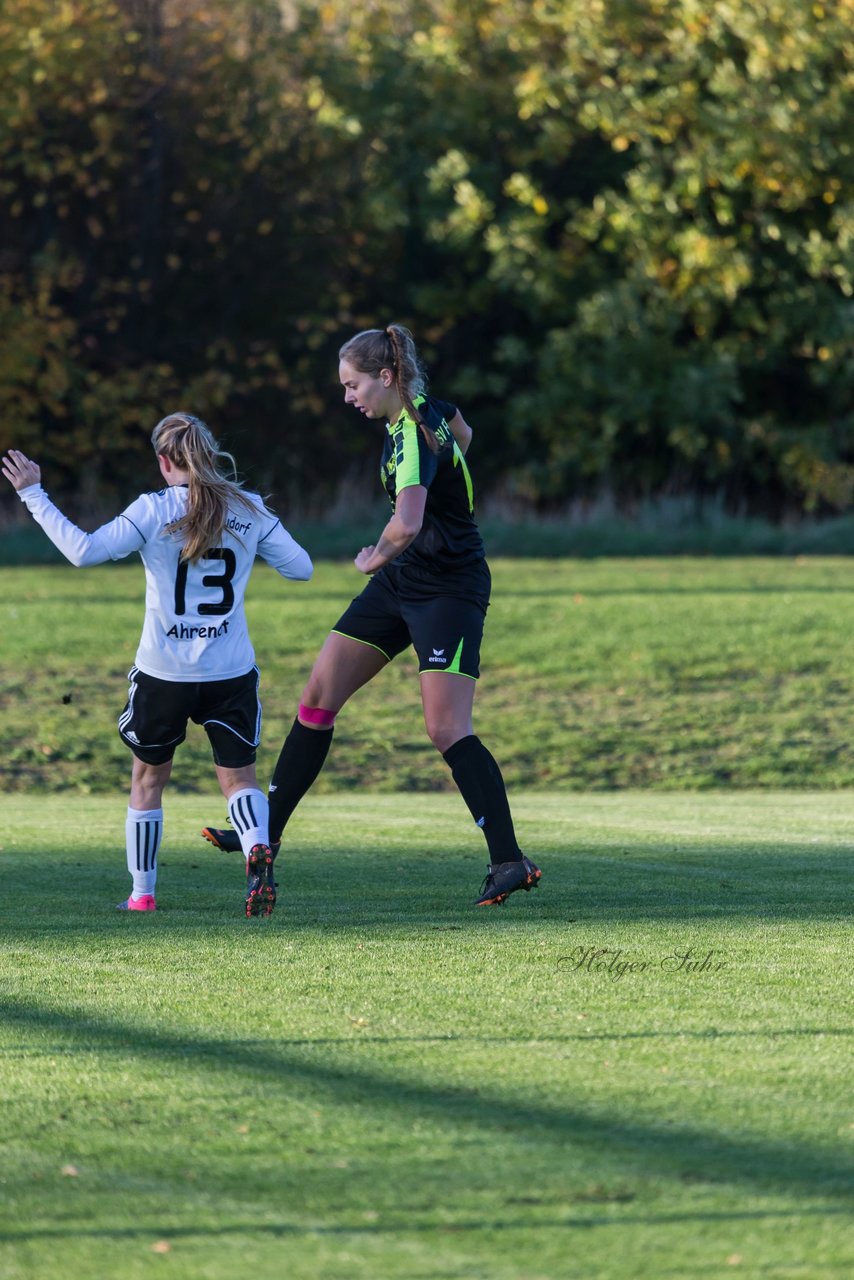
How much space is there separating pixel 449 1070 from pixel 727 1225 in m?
1.15

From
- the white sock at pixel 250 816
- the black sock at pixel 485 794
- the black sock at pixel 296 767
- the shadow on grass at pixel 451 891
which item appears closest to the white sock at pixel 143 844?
the shadow on grass at pixel 451 891

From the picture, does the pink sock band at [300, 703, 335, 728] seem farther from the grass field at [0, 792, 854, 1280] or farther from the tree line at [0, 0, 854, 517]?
the tree line at [0, 0, 854, 517]

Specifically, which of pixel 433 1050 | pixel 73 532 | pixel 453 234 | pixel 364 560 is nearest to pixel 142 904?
pixel 73 532

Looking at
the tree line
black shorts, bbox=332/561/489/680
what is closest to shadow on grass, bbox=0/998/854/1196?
black shorts, bbox=332/561/489/680

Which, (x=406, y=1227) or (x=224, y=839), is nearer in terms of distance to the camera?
(x=406, y=1227)

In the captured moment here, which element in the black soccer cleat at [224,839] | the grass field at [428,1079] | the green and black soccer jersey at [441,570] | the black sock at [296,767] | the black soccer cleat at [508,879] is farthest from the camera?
the black sock at [296,767]

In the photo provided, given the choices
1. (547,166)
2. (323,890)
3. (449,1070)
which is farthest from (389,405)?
(547,166)

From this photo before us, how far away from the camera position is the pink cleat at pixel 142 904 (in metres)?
6.67

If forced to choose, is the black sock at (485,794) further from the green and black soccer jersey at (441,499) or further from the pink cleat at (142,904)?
the pink cleat at (142,904)

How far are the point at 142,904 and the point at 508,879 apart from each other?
52.4 inches

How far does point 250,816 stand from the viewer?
6500 millimetres

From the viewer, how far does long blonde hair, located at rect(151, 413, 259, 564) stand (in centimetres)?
633

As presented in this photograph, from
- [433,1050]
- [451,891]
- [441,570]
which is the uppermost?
[441,570]

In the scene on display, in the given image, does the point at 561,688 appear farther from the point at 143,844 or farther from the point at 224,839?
the point at 143,844
